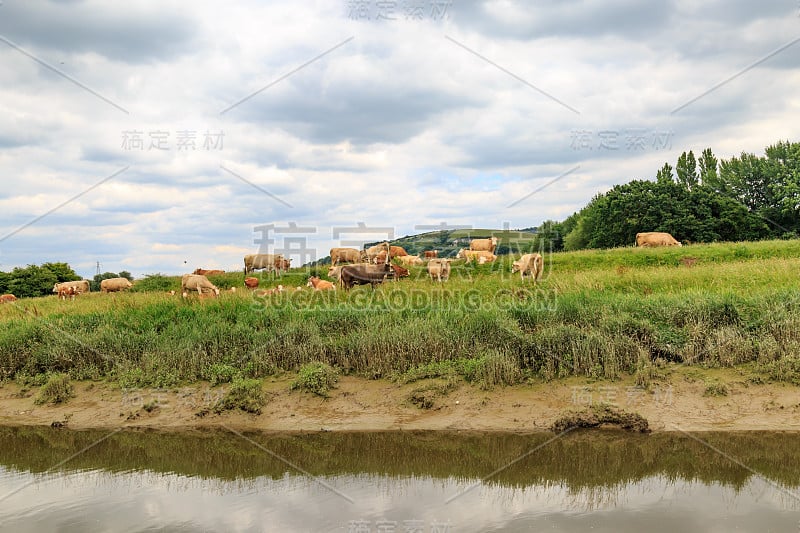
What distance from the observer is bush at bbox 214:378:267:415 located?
41.3ft

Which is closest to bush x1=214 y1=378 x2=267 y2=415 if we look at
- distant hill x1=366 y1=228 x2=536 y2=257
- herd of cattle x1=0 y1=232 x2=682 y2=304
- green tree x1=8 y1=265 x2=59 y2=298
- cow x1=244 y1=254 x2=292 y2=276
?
herd of cattle x1=0 y1=232 x2=682 y2=304

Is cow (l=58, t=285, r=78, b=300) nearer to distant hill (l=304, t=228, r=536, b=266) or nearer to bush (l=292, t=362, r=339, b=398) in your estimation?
distant hill (l=304, t=228, r=536, b=266)

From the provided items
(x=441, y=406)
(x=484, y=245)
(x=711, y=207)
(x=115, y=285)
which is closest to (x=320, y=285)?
(x=441, y=406)

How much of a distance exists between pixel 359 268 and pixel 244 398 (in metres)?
9.69

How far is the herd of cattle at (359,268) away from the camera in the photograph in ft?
72.1

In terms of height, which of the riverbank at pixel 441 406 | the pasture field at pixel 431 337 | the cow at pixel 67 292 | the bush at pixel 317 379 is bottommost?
the riverbank at pixel 441 406

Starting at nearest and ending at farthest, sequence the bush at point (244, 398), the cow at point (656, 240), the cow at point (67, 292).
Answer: the bush at point (244, 398) < the cow at point (67, 292) < the cow at point (656, 240)

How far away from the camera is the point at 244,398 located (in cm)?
1274

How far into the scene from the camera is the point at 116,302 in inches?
786

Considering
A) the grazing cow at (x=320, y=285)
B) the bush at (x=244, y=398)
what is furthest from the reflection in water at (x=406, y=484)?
the grazing cow at (x=320, y=285)

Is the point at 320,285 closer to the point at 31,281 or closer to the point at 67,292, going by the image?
the point at 67,292

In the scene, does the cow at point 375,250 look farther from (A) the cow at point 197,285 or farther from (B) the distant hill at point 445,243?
(A) the cow at point 197,285

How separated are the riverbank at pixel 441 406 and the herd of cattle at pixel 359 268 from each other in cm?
751

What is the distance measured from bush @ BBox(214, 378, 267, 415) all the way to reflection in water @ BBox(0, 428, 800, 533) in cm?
120
